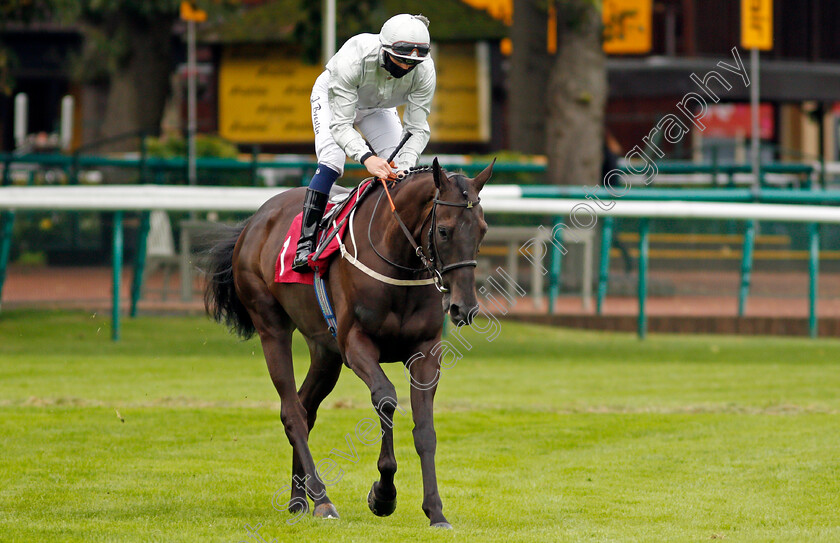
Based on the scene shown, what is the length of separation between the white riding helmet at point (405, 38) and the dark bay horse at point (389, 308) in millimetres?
585

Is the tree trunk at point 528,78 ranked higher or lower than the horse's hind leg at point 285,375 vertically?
higher

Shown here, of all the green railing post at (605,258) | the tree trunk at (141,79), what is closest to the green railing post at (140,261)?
the green railing post at (605,258)

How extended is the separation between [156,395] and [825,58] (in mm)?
A: 22232

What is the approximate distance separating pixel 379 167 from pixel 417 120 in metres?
0.59

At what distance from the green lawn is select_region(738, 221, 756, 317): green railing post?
4.58ft

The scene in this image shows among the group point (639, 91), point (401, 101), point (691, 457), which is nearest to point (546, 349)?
point (691, 457)

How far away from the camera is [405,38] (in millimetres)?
6035

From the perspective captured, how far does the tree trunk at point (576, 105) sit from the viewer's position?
17344 mm

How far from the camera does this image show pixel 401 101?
666 cm

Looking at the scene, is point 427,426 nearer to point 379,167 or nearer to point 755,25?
point 379,167

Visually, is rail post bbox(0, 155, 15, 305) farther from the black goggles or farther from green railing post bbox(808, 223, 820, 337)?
green railing post bbox(808, 223, 820, 337)

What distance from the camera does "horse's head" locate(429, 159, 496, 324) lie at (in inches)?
209

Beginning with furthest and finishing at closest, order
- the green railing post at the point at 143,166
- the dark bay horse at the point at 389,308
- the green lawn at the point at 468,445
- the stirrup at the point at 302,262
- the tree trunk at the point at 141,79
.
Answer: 1. the tree trunk at the point at 141,79
2. the green railing post at the point at 143,166
3. the stirrup at the point at 302,262
4. the green lawn at the point at 468,445
5. the dark bay horse at the point at 389,308

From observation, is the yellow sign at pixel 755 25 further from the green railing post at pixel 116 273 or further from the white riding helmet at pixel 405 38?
the white riding helmet at pixel 405 38
